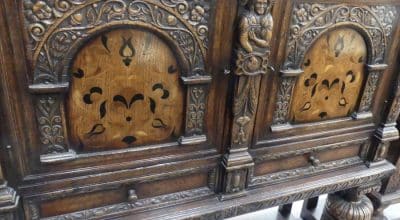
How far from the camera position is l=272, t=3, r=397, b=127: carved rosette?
81 cm

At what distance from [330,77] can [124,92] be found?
1.79 ft

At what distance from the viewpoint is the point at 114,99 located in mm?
726

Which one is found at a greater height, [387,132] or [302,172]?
[387,132]

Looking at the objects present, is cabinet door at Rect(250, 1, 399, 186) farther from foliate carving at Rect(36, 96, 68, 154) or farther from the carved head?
foliate carving at Rect(36, 96, 68, 154)

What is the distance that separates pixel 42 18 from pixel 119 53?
0.15m

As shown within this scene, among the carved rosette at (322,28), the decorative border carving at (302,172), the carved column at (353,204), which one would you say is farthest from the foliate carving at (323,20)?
the carved column at (353,204)

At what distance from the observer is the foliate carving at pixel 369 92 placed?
3.21 feet

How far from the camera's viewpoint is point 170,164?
84 centimetres

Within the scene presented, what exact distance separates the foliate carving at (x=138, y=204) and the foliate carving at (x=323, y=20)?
0.40 m

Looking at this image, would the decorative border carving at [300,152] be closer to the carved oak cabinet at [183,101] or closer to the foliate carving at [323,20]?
the carved oak cabinet at [183,101]

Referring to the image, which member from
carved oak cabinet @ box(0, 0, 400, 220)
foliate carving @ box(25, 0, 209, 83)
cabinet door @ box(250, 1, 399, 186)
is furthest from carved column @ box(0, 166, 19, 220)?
cabinet door @ box(250, 1, 399, 186)

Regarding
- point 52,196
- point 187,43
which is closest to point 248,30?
point 187,43

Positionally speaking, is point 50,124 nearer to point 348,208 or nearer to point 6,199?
point 6,199

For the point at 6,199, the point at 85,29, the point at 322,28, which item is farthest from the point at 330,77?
the point at 6,199
